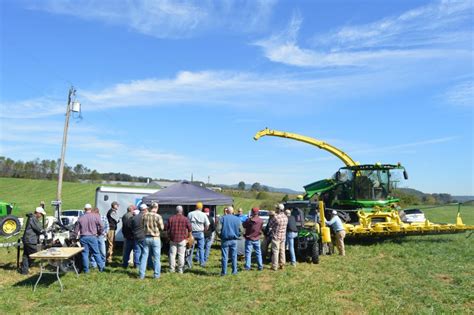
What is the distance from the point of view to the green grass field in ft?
23.7

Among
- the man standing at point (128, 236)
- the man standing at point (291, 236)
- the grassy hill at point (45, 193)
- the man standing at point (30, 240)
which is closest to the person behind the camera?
the man standing at point (30, 240)

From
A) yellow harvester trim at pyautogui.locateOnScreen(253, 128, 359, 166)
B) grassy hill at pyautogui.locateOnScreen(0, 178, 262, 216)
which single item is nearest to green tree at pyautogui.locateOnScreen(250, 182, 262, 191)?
grassy hill at pyautogui.locateOnScreen(0, 178, 262, 216)

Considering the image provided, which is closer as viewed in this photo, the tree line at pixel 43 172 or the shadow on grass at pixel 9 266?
the shadow on grass at pixel 9 266

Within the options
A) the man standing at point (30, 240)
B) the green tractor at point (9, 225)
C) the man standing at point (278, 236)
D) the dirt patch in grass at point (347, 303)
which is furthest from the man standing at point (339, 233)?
the green tractor at point (9, 225)

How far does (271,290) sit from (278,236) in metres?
2.36

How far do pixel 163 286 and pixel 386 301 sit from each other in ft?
14.2

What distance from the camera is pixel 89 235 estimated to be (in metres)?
9.89

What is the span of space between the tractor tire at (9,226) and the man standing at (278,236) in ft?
41.0

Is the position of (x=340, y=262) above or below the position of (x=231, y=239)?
below

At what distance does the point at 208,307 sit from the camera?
285 inches

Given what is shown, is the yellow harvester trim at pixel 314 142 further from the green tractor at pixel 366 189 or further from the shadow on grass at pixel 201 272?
the shadow on grass at pixel 201 272

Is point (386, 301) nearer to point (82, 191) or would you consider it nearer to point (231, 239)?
point (231, 239)

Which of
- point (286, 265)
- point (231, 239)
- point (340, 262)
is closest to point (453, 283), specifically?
point (340, 262)

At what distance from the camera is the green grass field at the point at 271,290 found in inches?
285
